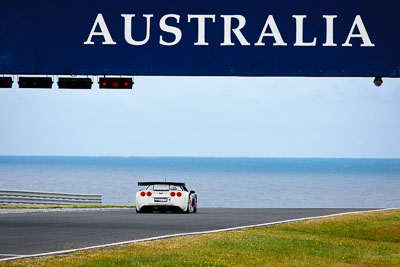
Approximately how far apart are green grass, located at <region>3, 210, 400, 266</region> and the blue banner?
4.10m

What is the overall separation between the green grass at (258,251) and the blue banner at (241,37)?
4.10 metres

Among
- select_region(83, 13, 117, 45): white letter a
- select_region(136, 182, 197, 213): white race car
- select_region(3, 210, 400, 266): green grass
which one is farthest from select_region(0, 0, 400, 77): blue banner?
select_region(136, 182, 197, 213): white race car

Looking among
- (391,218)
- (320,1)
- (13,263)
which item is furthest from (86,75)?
(391,218)

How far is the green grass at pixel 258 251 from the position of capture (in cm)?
1383

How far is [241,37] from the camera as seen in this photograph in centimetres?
2102

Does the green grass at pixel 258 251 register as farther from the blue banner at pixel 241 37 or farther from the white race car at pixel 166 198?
the white race car at pixel 166 198

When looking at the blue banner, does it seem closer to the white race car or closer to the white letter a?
the white letter a

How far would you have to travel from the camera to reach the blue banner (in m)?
20.9

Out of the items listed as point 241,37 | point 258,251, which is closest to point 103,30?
point 241,37

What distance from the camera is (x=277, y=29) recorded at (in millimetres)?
21062

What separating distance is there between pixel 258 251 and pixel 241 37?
6.99 metres

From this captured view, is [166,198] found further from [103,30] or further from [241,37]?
[241,37]

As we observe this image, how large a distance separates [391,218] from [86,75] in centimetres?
1148

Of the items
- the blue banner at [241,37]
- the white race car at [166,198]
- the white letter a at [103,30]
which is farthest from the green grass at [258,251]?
the white race car at [166,198]
